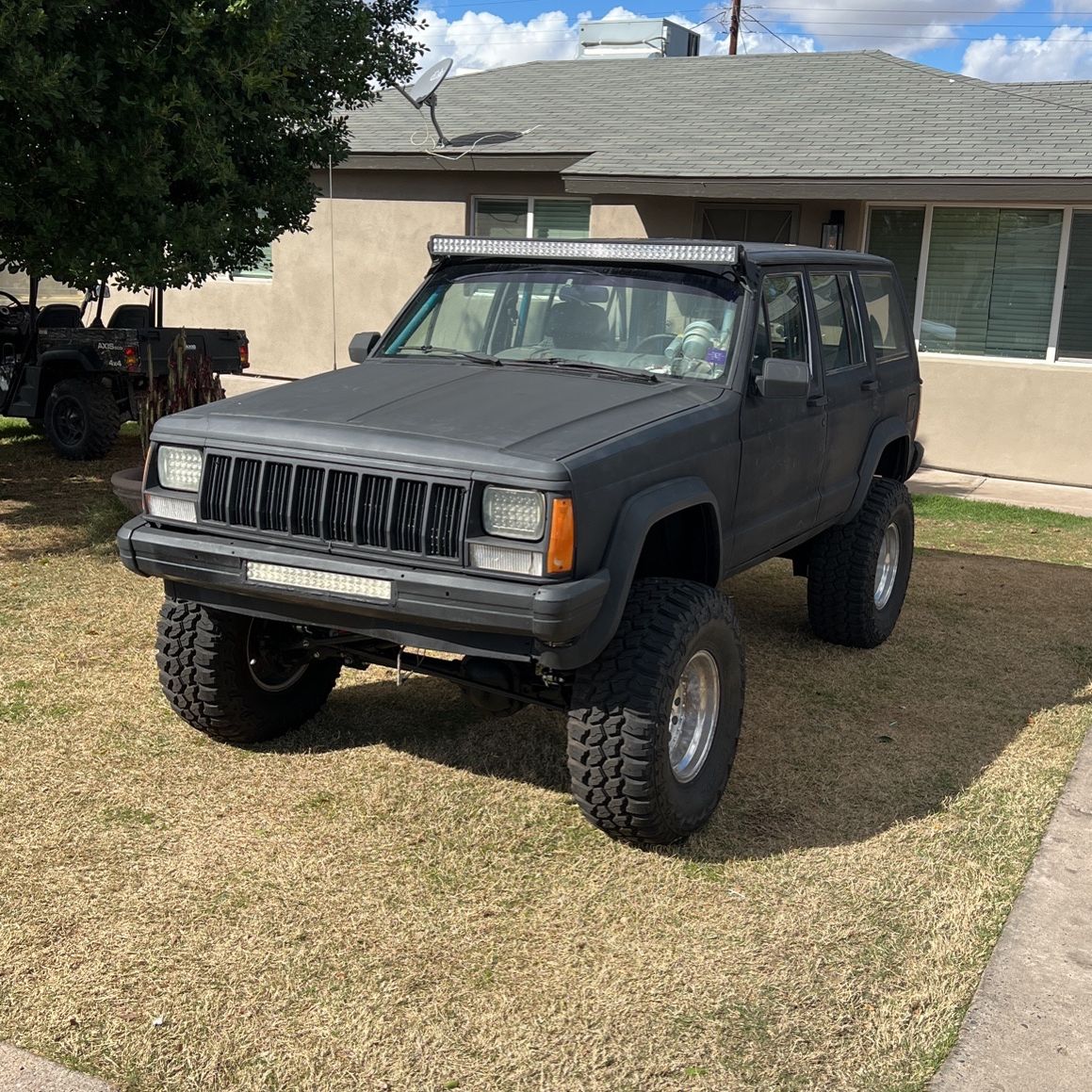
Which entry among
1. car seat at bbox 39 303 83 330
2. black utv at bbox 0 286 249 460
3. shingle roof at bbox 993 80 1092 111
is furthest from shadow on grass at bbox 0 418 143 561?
shingle roof at bbox 993 80 1092 111

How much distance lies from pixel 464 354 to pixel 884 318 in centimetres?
264

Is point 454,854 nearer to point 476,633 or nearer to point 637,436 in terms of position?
point 476,633

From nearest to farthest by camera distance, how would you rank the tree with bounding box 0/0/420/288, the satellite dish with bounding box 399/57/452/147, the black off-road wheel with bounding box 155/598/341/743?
the black off-road wheel with bounding box 155/598/341/743 → the tree with bounding box 0/0/420/288 → the satellite dish with bounding box 399/57/452/147

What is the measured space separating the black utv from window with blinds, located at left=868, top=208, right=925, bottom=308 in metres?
6.29

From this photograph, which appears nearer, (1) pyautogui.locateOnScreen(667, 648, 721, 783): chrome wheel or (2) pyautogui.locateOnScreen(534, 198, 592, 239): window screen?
(1) pyautogui.locateOnScreen(667, 648, 721, 783): chrome wheel

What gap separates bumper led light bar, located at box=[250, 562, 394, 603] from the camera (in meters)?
3.79

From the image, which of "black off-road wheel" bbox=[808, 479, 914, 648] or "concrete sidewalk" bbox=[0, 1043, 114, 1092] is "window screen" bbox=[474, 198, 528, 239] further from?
"concrete sidewalk" bbox=[0, 1043, 114, 1092]

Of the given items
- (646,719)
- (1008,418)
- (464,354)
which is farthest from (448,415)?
(1008,418)

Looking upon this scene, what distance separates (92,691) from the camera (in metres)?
5.46

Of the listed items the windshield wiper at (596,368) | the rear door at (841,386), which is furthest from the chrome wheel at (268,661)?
the rear door at (841,386)

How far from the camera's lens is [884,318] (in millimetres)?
6555

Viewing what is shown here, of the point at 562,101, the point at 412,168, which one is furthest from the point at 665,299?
the point at 562,101

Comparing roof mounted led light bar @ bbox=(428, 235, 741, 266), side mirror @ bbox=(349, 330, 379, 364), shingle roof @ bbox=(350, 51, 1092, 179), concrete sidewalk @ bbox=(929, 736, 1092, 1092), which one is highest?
shingle roof @ bbox=(350, 51, 1092, 179)

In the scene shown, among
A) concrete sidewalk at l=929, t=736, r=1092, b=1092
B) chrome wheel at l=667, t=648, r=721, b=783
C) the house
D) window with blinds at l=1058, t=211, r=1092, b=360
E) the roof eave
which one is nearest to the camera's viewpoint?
concrete sidewalk at l=929, t=736, r=1092, b=1092
